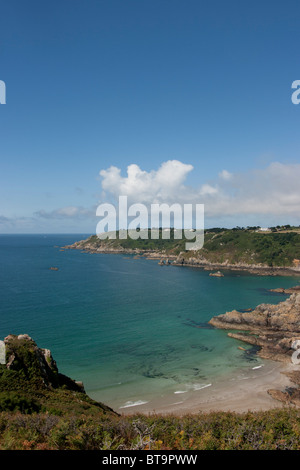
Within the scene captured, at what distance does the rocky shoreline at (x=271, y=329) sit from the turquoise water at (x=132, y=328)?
106 inches

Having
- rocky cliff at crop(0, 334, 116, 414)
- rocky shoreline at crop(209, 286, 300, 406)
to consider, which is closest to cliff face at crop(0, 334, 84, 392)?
rocky cliff at crop(0, 334, 116, 414)

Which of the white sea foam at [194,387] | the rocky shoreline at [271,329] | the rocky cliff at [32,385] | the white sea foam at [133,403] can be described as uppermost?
the rocky cliff at [32,385]

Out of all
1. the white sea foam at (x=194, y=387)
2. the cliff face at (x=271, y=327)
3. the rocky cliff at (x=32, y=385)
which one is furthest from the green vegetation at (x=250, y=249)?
the rocky cliff at (x=32, y=385)

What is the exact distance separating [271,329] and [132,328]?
2466cm

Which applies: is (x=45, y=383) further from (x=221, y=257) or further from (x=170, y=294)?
(x=221, y=257)

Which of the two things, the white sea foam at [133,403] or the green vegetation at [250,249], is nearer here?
the white sea foam at [133,403]

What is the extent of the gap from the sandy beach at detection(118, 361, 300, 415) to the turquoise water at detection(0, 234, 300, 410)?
1.20 metres

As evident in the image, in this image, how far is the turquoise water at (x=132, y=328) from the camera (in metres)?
33.1

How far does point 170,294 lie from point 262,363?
133 feet

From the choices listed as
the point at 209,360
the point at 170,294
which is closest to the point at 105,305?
the point at 170,294

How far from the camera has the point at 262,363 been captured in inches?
1484

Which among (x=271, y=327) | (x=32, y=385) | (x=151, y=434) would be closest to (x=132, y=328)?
(x=271, y=327)

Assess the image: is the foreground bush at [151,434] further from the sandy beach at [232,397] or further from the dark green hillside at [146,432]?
the sandy beach at [232,397]

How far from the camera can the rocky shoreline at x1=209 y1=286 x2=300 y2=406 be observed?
39.9 meters
